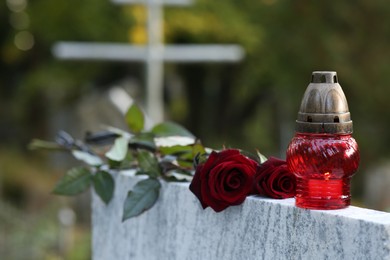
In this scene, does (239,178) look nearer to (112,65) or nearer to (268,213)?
(268,213)

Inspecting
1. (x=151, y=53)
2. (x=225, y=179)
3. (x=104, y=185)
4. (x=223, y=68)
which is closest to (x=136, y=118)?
(x=104, y=185)

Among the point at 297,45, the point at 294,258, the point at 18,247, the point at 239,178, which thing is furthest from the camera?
the point at 297,45

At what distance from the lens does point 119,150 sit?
239cm

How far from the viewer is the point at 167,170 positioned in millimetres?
2188

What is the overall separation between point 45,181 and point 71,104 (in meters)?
3.24

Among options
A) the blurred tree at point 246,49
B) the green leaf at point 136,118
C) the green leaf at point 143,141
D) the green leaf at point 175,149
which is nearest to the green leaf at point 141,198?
the green leaf at point 175,149

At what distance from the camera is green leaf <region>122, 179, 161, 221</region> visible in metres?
2.14

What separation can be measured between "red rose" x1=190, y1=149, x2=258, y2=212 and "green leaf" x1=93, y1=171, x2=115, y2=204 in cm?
57

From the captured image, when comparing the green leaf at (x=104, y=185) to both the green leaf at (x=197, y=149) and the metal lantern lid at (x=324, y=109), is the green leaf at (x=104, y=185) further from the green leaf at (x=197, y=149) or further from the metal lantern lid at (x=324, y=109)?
the metal lantern lid at (x=324, y=109)

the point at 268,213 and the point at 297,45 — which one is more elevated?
the point at 297,45

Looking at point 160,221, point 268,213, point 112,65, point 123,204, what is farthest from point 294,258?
point 112,65

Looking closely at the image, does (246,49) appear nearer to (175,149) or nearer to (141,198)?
(175,149)

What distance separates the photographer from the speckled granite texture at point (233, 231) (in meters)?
1.54

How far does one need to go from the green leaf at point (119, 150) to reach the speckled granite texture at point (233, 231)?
2.3 inches
